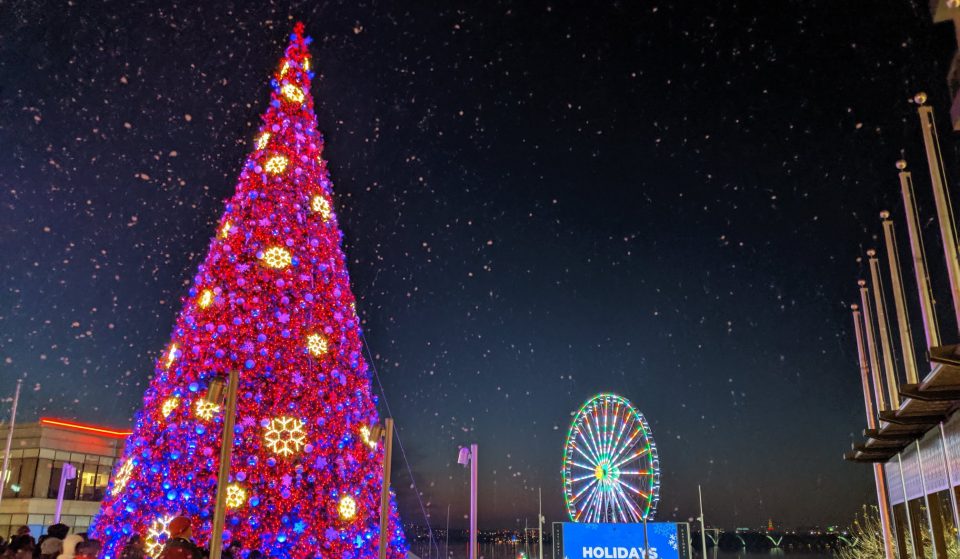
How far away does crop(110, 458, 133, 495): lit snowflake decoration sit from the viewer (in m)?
12.7

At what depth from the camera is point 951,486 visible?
11.9 metres

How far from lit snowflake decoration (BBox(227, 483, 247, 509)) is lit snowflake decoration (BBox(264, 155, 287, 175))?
572cm

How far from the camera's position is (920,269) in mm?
12195

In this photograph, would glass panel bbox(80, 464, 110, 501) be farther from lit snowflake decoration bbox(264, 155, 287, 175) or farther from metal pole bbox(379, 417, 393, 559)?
metal pole bbox(379, 417, 393, 559)

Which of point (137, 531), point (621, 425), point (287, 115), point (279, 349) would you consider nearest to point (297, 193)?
point (287, 115)

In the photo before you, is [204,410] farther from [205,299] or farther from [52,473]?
[52,473]

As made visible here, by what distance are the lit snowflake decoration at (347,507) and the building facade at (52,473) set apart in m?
29.1

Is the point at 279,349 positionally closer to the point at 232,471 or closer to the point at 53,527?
the point at 232,471

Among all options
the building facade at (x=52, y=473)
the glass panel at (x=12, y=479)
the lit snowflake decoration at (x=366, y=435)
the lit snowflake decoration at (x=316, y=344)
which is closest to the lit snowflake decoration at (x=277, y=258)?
the lit snowflake decoration at (x=316, y=344)

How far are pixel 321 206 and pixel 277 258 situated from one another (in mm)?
1576

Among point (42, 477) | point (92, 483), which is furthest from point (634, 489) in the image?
point (42, 477)

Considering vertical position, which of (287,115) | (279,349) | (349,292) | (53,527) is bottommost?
(53,527)

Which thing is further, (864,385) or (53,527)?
(864,385)

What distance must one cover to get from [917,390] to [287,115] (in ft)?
38.8
